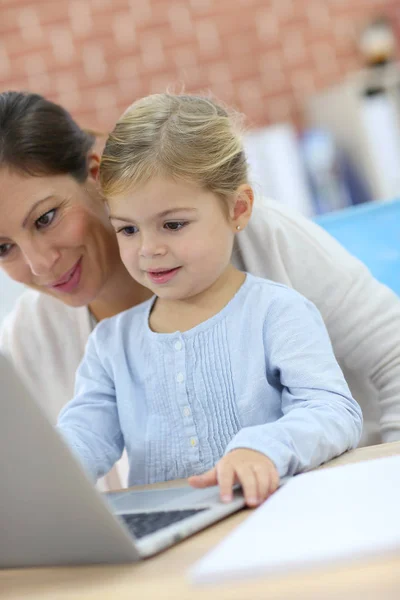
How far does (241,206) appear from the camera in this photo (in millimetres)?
1234

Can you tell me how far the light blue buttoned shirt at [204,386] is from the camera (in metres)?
1.06

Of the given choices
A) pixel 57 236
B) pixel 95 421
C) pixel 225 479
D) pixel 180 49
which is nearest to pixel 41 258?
pixel 57 236

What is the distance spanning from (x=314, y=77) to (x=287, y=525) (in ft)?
13.3

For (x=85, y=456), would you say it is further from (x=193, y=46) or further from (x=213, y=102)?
(x=193, y=46)

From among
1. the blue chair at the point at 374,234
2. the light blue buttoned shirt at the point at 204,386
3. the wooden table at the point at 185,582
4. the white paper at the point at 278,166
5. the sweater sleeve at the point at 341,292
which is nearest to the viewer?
the wooden table at the point at 185,582

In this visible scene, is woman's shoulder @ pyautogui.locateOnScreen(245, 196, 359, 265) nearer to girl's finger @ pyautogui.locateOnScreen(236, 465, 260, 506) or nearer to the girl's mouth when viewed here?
the girl's mouth

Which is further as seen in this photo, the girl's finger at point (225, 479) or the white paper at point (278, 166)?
the white paper at point (278, 166)

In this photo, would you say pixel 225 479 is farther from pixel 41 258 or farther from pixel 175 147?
pixel 41 258

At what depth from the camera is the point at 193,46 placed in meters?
4.32

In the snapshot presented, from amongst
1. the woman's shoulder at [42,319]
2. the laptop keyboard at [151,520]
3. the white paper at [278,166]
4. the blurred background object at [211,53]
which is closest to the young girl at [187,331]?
the laptop keyboard at [151,520]

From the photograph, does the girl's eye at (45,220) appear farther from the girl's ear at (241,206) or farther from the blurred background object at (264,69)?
the blurred background object at (264,69)

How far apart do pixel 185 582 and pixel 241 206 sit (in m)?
0.74

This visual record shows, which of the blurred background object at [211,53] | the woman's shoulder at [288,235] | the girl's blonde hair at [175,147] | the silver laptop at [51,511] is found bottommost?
the silver laptop at [51,511]

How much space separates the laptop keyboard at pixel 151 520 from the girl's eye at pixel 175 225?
45 centimetres
